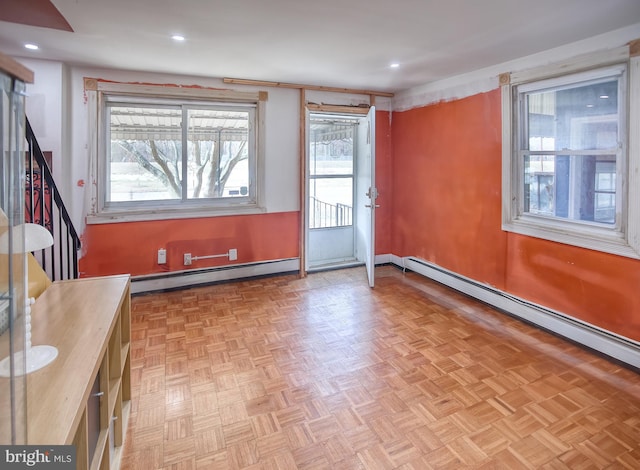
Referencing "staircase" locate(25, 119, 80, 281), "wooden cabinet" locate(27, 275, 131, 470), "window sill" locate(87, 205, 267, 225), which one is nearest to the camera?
"wooden cabinet" locate(27, 275, 131, 470)

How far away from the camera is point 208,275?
14.2 ft

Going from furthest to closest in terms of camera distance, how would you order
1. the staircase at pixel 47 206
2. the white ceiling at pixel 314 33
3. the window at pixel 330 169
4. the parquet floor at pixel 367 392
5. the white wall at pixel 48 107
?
1. the window at pixel 330 169
2. the white wall at pixel 48 107
3. the white ceiling at pixel 314 33
4. the staircase at pixel 47 206
5. the parquet floor at pixel 367 392

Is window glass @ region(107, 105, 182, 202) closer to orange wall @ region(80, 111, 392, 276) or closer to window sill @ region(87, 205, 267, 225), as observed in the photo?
window sill @ region(87, 205, 267, 225)

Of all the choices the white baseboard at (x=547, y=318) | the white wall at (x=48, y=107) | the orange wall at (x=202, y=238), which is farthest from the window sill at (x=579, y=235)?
the white wall at (x=48, y=107)

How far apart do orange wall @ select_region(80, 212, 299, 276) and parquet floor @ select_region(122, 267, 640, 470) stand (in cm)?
54

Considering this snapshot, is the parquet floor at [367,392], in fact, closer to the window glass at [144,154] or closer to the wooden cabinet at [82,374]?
the wooden cabinet at [82,374]

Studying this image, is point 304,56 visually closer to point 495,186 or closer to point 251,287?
point 495,186

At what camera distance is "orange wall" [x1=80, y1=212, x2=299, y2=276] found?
383 cm

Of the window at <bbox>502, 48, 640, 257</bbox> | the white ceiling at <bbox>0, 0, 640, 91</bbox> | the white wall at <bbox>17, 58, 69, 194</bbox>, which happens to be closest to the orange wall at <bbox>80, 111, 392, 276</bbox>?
the white wall at <bbox>17, 58, 69, 194</bbox>

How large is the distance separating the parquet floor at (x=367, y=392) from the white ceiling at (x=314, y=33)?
2201 mm

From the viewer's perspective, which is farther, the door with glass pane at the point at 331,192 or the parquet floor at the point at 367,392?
the door with glass pane at the point at 331,192

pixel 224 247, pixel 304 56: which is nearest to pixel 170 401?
pixel 224 247

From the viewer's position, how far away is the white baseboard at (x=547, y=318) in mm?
2672

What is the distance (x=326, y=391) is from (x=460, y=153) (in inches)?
108
